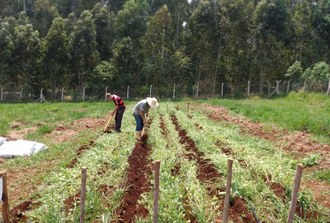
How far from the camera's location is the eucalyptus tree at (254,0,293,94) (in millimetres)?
28031

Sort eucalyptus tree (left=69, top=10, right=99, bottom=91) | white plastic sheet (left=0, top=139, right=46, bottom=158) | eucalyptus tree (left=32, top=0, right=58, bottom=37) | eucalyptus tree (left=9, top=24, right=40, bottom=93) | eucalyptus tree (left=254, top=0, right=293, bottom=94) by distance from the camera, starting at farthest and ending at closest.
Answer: eucalyptus tree (left=32, top=0, right=58, bottom=37) < eucalyptus tree (left=254, top=0, right=293, bottom=94) < eucalyptus tree (left=69, top=10, right=99, bottom=91) < eucalyptus tree (left=9, top=24, right=40, bottom=93) < white plastic sheet (left=0, top=139, right=46, bottom=158)

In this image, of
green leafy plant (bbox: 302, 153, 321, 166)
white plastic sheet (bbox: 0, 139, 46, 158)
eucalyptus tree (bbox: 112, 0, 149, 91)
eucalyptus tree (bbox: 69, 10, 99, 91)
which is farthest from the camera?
eucalyptus tree (bbox: 112, 0, 149, 91)

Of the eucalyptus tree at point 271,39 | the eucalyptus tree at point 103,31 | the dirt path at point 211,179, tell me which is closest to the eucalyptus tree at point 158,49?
the eucalyptus tree at point 103,31

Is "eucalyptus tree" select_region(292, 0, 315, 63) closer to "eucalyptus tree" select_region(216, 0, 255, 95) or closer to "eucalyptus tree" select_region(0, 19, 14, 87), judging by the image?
"eucalyptus tree" select_region(216, 0, 255, 95)

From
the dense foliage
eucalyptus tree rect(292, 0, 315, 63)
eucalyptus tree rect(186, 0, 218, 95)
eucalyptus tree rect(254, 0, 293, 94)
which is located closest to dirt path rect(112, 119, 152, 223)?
the dense foliage

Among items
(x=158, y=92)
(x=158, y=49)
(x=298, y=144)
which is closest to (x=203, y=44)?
(x=158, y=49)

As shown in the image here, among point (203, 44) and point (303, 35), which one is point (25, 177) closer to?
point (203, 44)

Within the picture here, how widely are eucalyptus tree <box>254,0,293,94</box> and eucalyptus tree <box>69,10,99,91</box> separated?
46.8ft

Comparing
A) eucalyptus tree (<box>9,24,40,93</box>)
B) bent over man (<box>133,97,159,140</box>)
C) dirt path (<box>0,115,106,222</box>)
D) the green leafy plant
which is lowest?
dirt path (<box>0,115,106,222</box>)

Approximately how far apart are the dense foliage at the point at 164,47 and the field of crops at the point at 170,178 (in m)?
18.0

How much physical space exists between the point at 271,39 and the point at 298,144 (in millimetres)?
21262

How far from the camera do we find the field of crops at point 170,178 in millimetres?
4844

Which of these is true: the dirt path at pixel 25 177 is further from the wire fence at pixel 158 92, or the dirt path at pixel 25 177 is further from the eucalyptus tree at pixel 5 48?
the eucalyptus tree at pixel 5 48

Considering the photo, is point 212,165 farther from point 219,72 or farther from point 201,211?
point 219,72
